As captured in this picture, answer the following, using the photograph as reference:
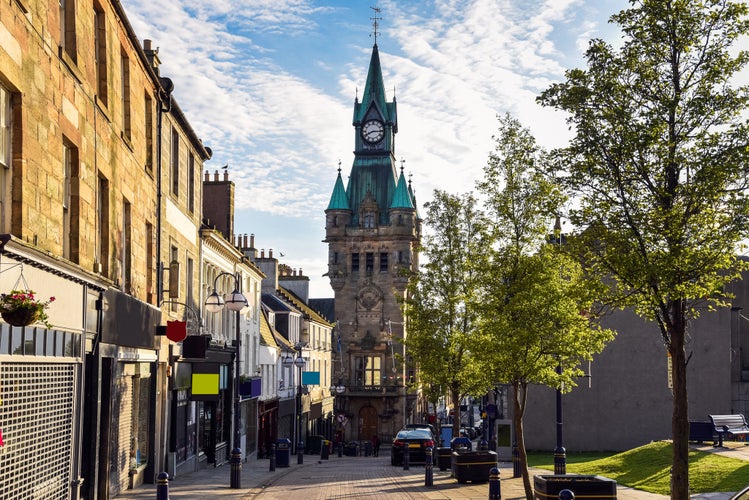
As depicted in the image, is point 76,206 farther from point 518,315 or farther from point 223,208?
point 223,208

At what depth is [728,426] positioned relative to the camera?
98.4 feet

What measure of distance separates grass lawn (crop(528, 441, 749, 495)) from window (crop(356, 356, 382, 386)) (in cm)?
6297

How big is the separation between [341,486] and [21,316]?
16.9 m

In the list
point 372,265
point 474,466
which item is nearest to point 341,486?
point 474,466

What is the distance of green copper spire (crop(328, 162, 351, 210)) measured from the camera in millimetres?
101312

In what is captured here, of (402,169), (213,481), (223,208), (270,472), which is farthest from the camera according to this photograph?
(402,169)

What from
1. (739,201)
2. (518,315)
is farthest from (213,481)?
(739,201)

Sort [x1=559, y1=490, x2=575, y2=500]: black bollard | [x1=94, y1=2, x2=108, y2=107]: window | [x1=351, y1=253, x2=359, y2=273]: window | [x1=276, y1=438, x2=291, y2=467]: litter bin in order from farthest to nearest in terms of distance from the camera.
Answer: [x1=351, y1=253, x2=359, y2=273]: window → [x1=276, y1=438, x2=291, y2=467]: litter bin → [x1=94, y1=2, x2=108, y2=107]: window → [x1=559, y1=490, x2=575, y2=500]: black bollard

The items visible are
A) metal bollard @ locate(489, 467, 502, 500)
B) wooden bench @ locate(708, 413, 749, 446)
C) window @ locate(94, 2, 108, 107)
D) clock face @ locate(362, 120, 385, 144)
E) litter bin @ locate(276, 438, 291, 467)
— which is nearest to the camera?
metal bollard @ locate(489, 467, 502, 500)

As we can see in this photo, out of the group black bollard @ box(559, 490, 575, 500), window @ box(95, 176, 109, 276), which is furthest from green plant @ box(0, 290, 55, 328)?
black bollard @ box(559, 490, 575, 500)

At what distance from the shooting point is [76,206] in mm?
15719

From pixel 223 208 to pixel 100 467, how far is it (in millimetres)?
22788

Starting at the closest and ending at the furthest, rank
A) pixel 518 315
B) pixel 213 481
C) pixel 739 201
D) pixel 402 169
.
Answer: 1. pixel 739 201
2. pixel 518 315
3. pixel 213 481
4. pixel 402 169

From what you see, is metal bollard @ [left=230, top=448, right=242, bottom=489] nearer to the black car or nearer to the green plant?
the black car
